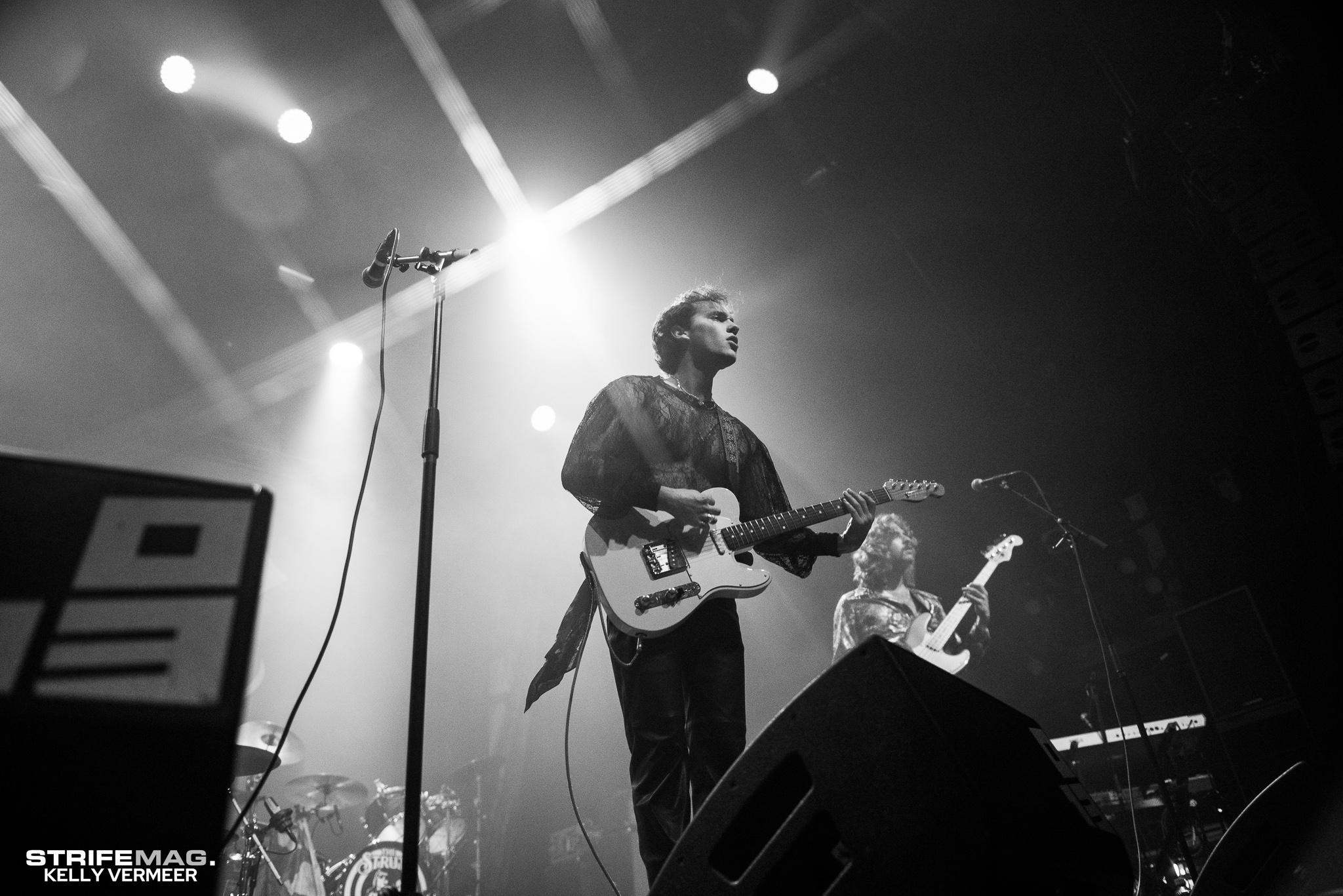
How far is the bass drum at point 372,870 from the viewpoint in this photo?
5578 mm

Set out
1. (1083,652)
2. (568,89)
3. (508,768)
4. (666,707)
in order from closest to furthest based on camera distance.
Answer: (666,707)
(1083,652)
(568,89)
(508,768)

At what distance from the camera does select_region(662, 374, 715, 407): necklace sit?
A: 3295 mm

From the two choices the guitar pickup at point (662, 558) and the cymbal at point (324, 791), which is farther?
the cymbal at point (324, 791)

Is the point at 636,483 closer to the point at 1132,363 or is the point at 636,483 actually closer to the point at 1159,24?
the point at 1132,363

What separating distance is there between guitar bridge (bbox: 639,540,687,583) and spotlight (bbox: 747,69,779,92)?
14.3ft

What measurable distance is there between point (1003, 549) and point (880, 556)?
2.72ft

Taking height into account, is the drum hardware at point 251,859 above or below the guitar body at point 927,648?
below

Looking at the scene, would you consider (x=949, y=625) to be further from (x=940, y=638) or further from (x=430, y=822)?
(x=430, y=822)

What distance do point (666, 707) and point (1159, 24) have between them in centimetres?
523

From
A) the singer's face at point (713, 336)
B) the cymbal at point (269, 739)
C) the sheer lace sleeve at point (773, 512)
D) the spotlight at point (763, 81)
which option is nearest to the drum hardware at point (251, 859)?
the cymbal at point (269, 739)

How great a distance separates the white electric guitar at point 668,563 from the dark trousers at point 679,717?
69mm

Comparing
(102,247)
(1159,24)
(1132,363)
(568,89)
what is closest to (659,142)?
(568,89)

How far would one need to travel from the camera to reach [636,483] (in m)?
2.83

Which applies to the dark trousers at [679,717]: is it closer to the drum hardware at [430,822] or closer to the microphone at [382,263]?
the microphone at [382,263]
